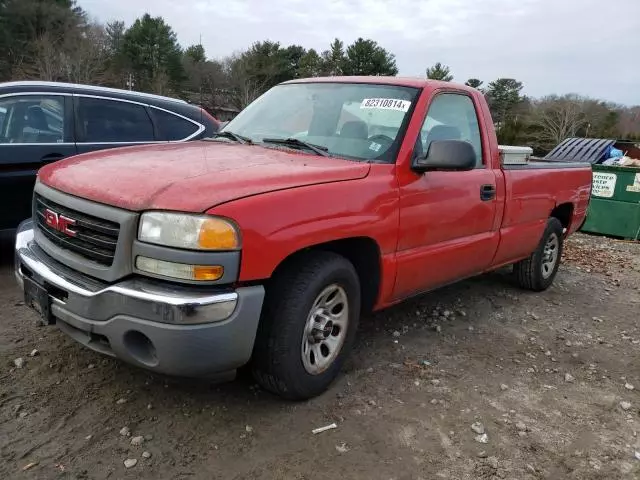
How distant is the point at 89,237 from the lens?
2.58 metres

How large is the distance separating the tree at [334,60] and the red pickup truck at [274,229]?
47.7 metres

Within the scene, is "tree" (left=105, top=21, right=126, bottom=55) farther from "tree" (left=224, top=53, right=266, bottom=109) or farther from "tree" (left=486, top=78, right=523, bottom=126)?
"tree" (left=486, top=78, right=523, bottom=126)

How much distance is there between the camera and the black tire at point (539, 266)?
213 inches

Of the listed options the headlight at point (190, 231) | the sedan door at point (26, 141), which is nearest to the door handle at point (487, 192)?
the headlight at point (190, 231)

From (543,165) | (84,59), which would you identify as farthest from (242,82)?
(543,165)

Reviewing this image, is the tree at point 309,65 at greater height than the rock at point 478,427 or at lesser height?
greater

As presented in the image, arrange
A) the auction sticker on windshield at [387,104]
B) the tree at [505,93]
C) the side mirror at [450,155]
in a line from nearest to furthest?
1. the side mirror at [450,155]
2. the auction sticker on windshield at [387,104]
3. the tree at [505,93]

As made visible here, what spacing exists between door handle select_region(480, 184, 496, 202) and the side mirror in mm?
758

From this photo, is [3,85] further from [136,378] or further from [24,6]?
[24,6]

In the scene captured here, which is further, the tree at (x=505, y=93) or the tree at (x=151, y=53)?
the tree at (x=505, y=93)

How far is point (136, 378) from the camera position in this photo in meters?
3.12

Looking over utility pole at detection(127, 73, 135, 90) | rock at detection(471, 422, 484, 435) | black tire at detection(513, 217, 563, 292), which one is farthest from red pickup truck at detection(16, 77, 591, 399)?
utility pole at detection(127, 73, 135, 90)

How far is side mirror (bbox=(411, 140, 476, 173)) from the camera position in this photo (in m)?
3.25

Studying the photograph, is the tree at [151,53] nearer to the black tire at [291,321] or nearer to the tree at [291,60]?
the tree at [291,60]
